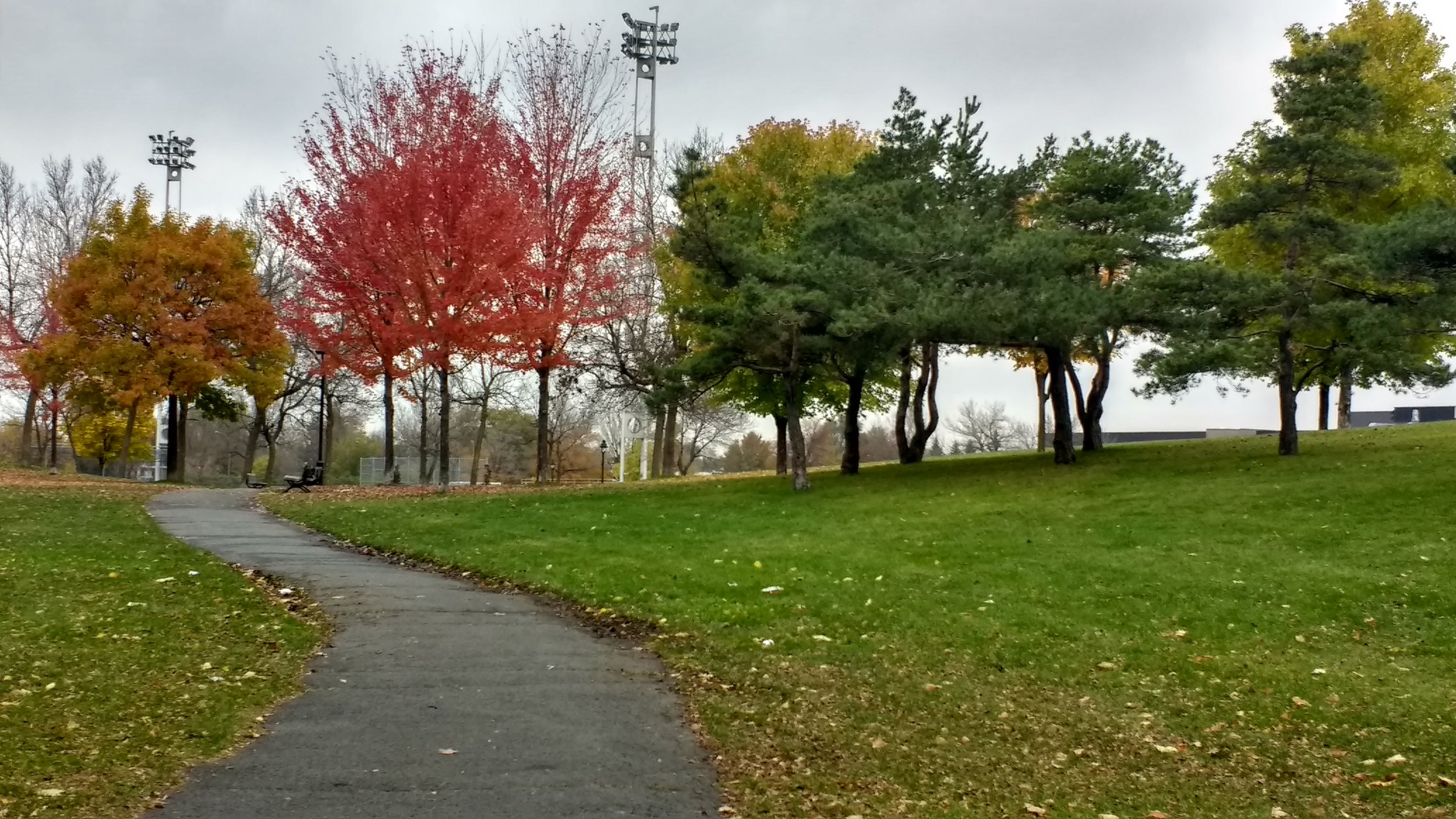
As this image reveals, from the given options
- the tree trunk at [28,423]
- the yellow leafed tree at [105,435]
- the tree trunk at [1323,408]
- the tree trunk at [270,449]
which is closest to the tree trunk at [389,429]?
the tree trunk at [270,449]

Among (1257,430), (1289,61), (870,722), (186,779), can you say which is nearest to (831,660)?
(870,722)

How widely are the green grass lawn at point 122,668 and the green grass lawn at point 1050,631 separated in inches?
124

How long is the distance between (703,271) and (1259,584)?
14.9 m

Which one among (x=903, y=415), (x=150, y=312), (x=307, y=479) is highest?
(x=150, y=312)

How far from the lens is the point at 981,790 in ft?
19.8

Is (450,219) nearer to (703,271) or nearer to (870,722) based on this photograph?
(703,271)

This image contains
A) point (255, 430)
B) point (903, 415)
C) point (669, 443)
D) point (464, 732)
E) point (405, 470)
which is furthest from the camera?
point (405, 470)

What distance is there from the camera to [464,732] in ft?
21.7

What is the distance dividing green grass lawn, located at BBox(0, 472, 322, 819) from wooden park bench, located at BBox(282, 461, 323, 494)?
1432 centimetres

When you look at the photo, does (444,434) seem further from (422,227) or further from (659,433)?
(659,433)

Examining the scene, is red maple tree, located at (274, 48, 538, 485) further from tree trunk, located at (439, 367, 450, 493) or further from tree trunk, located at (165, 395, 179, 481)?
tree trunk, located at (165, 395, 179, 481)

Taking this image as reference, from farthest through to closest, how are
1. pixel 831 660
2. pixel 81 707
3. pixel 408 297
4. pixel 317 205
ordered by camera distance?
pixel 317 205, pixel 408 297, pixel 831 660, pixel 81 707

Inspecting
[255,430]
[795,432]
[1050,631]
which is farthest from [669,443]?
[1050,631]

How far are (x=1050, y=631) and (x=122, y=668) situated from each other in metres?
8.03
